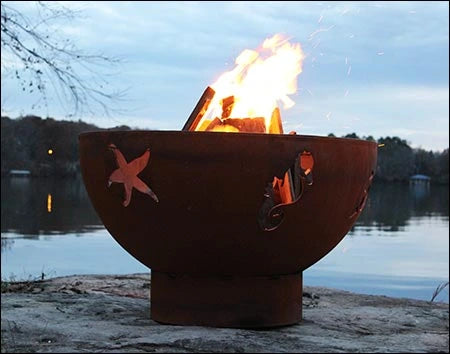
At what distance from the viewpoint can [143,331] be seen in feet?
15.3

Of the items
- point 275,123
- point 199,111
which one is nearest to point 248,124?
point 275,123

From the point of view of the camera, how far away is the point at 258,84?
557 centimetres

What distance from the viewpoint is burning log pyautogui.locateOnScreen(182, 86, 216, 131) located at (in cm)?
536

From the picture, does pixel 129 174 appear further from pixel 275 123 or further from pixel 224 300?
pixel 275 123

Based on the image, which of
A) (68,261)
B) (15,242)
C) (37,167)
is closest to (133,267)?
(68,261)

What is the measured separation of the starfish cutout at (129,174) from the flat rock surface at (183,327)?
831 millimetres

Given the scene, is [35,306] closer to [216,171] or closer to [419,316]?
[216,171]

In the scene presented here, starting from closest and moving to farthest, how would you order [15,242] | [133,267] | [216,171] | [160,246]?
1. [216,171]
2. [160,246]
3. [133,267]
4. [15,242]

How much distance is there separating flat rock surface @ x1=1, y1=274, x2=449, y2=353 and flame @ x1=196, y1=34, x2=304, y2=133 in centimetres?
147

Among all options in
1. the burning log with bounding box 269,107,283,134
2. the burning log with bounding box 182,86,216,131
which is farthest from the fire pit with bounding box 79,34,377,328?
the burning log with bounding box 182,86,216,131

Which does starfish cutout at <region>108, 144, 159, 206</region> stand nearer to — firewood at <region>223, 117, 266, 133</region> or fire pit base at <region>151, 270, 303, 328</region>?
fire pit base at <region>151, 270, 303, 328</region>

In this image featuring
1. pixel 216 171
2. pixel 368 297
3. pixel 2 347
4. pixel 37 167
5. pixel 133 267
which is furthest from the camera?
pixel 37 167

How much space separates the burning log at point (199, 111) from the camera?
5363mm

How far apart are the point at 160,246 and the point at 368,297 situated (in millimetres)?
2721
